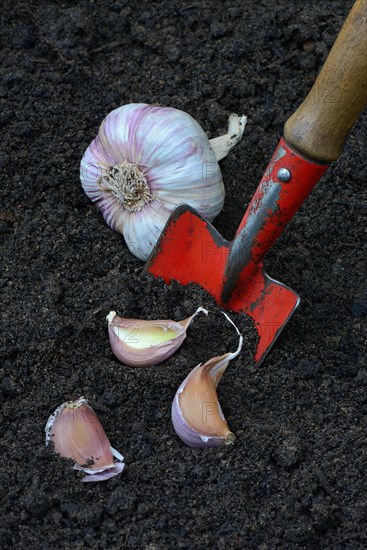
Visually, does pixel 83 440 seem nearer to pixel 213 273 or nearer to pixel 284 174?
pixel 213 273

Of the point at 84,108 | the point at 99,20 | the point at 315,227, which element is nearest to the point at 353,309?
the point at 315,227

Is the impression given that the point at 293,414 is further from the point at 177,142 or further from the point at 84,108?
the point at 84,108

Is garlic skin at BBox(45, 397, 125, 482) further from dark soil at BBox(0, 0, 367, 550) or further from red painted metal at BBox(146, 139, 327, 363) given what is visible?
red painted metal at BBox(146, 139, 327, 363)

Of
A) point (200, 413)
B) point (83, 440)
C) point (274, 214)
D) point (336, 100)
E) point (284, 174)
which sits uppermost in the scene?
point (336, 100)

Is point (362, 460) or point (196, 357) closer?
point (362, 460)

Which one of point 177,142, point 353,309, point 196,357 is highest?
point 177,142

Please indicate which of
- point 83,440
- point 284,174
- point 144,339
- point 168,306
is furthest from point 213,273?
point 83,440

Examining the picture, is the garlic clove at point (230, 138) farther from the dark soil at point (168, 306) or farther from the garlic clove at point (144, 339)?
the garlic clove at point (144, 339)

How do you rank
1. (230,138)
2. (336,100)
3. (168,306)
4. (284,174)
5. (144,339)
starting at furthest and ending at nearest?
(230,138)
(168,306)
(144,339)
(284,174)
(336,100)
